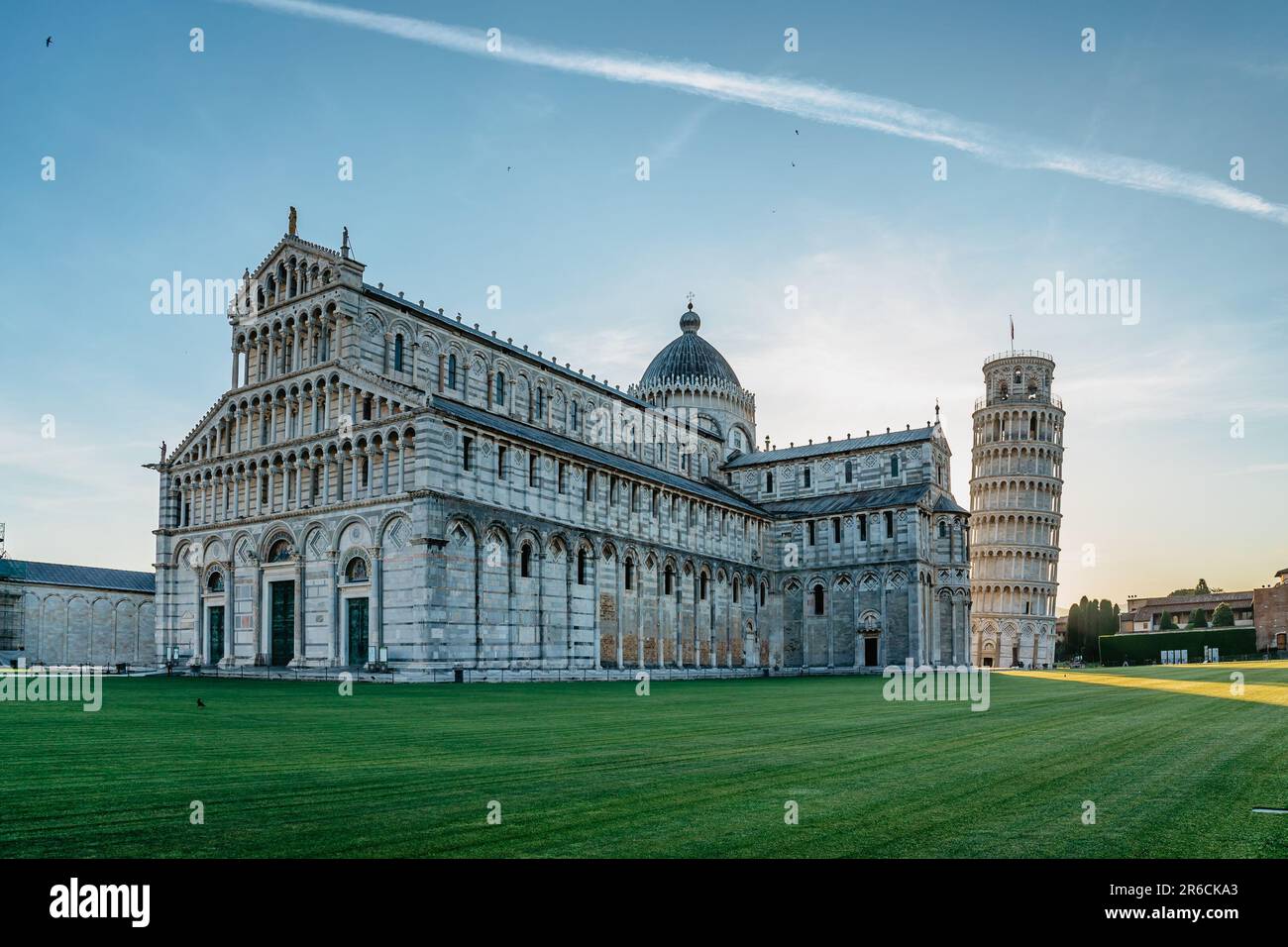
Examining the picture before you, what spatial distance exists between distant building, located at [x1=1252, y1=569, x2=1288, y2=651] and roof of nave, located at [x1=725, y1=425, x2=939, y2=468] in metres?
58.3

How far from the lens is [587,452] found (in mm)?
66250

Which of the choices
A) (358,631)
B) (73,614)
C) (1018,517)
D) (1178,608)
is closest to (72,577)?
(73,614)

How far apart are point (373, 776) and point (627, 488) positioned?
177 feet

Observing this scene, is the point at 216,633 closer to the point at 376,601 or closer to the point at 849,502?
the point at 376,601

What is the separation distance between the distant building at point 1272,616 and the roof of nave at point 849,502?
55116mm

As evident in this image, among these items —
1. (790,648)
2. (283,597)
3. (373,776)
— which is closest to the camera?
(373,776)

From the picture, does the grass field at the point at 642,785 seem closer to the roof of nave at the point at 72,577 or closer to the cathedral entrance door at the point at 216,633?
the cathedral entrance door at the point at 216,633

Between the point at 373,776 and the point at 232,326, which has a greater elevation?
the point at 232,326

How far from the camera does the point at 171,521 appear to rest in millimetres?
64000

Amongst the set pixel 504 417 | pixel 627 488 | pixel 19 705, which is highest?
pixel 504 417

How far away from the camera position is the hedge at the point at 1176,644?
113 meters

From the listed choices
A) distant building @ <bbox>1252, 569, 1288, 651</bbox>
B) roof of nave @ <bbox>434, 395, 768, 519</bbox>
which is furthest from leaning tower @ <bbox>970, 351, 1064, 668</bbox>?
roof of nave @ <bbox>434, 395, 768, 519</bbox>

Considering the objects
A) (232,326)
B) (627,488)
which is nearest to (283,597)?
(232,326)
